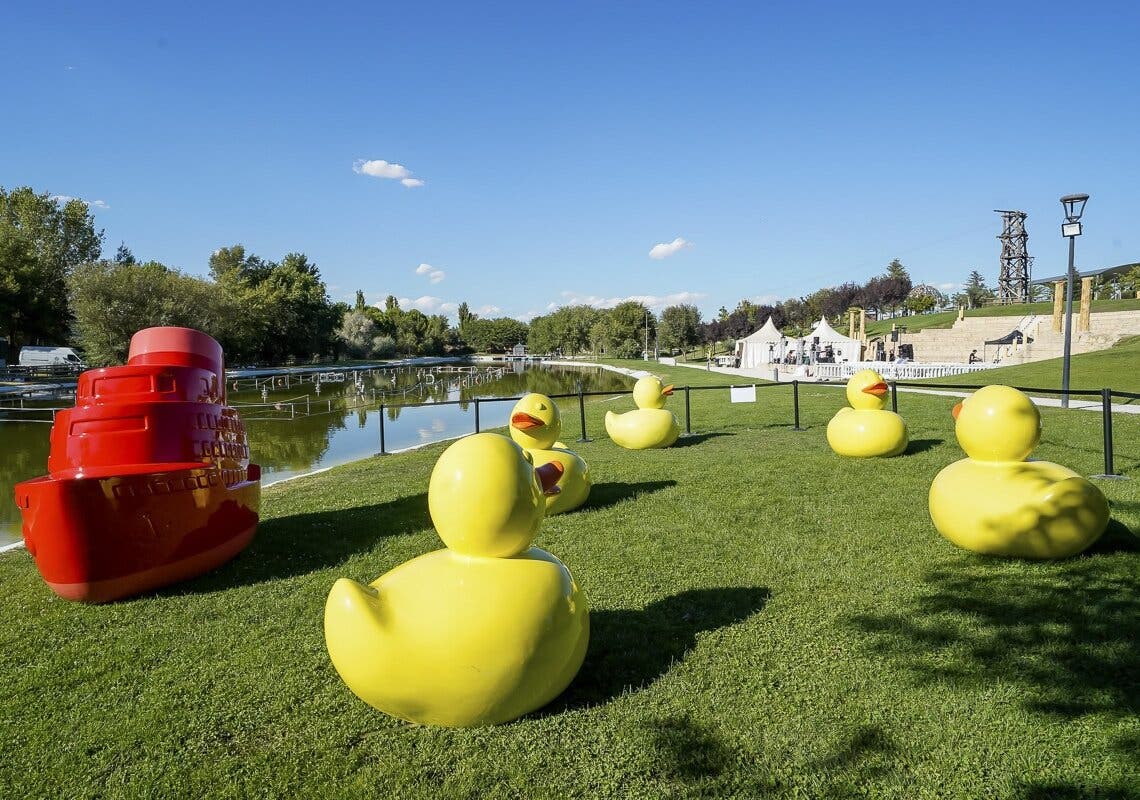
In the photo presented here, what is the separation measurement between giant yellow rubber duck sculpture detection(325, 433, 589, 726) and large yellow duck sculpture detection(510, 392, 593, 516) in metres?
3.44

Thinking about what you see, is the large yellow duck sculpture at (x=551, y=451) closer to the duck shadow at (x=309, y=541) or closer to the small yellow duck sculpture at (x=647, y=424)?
the duck shadow at (x=309, y=541)

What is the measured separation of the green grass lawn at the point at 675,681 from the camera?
2967 millimetres

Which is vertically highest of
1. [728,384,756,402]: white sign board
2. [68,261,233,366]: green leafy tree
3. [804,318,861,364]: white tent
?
[68,261,233,366]: green leafy tree

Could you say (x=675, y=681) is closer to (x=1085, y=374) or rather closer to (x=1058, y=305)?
(x=1085, y=374)

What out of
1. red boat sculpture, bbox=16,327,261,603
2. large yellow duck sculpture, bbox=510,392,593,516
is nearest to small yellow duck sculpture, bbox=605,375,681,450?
large yellow duck sculpture, bbox=510,392,593,516

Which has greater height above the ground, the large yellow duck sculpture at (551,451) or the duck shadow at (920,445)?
the large yellow duck sculpture at (551,451)

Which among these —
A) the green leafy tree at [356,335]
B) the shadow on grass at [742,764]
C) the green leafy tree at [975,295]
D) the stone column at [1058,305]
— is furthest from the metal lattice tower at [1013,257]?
the shadow on grass at [742,764]

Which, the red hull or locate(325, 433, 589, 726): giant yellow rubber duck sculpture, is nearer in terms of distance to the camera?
locate(325, 433, 589, 726): giant yellow rubber duck sculpture

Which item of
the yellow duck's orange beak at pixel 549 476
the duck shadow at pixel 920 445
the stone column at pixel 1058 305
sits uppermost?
the stone column at pixel 1058 305

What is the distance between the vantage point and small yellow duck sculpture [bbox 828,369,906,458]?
9.73 meters

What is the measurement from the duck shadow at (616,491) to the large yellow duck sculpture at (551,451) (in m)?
0.33

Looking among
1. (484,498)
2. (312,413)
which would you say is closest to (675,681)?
(484,498)

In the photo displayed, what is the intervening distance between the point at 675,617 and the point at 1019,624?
2.23 m

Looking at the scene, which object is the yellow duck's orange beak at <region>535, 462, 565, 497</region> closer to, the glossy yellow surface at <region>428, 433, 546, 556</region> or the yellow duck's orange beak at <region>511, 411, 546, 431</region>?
the glossy yellow surface at <region>428, 433, 546, 556</region>
